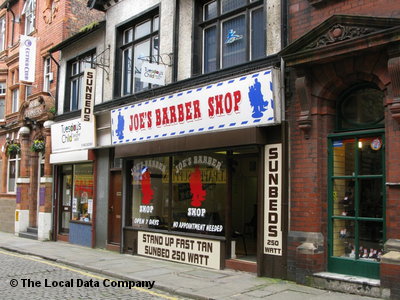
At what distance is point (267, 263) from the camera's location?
30.5 feet

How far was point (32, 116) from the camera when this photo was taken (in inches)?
721

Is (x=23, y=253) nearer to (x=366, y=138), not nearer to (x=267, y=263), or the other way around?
(x=267, y=263)

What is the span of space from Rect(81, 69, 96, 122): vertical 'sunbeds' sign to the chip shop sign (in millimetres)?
1285

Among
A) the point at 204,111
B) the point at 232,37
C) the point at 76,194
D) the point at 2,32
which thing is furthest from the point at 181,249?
the point at 2,32

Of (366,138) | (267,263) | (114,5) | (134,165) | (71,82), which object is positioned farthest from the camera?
(71,82)

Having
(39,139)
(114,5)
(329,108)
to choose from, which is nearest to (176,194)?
(329,108)

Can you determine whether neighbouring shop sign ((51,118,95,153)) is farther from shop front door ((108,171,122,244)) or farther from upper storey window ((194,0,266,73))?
upper storey window ((194,0,266,73))

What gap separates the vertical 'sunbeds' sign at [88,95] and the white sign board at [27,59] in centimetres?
504

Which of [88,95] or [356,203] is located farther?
[88,95]

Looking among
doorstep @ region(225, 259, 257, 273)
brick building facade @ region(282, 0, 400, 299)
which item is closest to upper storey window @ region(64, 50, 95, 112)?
doorstep @ region(225, 259, 257, 273)

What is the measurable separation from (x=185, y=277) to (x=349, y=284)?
3.38m

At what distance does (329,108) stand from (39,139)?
1303cm

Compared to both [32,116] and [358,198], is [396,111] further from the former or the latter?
[32,116]

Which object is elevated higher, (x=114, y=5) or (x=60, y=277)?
(x=114, y=5)
